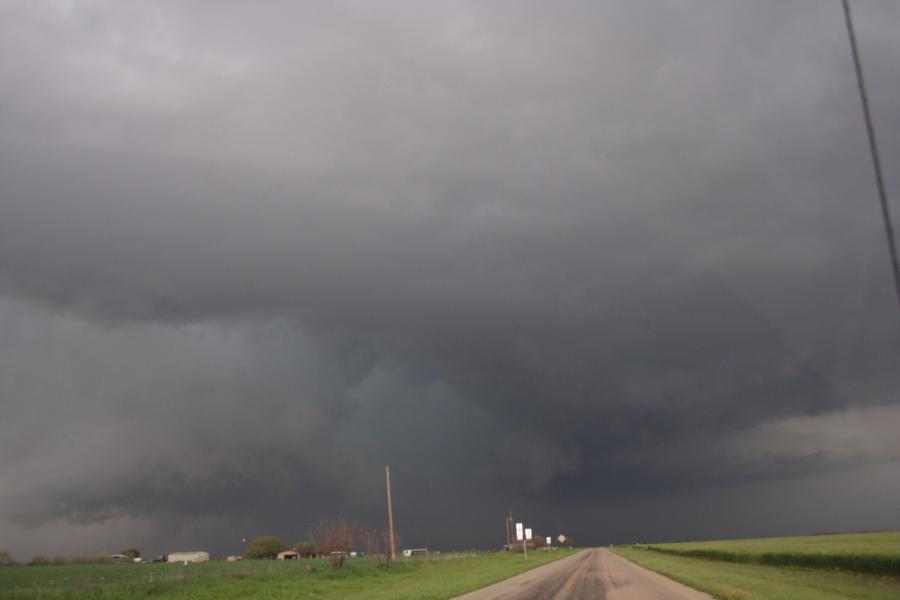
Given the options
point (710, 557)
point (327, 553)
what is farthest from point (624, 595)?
point (710, 557)

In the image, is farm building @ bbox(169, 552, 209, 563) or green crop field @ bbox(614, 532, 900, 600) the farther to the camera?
farm building @ bbox(169, 552, 209, 563)

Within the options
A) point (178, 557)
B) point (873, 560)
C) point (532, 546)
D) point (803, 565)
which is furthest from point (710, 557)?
point (178, 557)

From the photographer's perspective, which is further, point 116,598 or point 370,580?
point 370,580

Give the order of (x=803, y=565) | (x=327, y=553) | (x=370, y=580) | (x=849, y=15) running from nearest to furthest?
1. (x=849, y=15)
2. (x=370, y=580)
3. (x=803, y=565)
4. (x=327, y=553)

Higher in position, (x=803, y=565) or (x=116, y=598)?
(x=116, y=598)

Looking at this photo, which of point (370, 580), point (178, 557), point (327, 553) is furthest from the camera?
point (178, 557)

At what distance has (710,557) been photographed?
297 ft

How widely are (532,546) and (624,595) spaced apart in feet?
576

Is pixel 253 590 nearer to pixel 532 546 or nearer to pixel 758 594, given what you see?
pixel 758 594

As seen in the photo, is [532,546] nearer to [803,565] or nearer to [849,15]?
[803,565]

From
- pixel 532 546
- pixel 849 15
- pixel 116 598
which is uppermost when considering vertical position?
pixel 849 15

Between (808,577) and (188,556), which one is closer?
(808,577)

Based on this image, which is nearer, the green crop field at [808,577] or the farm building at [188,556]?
the green crop field at [808,577]

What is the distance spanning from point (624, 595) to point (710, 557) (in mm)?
68048
